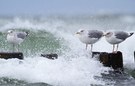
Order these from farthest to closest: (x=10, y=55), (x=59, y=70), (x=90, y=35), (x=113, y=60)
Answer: (x=90, y=35)
(x=113, y=60)
(x=10, y=55)
(x=59, y=70)

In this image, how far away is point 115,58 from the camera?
10586 millimetres

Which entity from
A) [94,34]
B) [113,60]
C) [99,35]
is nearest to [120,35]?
[99,35]

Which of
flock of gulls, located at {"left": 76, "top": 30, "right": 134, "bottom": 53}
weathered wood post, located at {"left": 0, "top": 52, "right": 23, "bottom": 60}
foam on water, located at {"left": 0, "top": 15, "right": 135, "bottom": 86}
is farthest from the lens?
flock of gulls, located at {"left": 76, "top": 30, "right": 134, "bottom": 53}

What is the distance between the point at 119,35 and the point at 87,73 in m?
1.91

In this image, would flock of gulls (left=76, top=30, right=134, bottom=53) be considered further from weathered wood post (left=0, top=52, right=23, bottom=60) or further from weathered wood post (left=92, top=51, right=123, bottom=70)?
weathered wood post (left=0, top=52, right=23, bottom=60)

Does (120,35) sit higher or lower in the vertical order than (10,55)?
higher

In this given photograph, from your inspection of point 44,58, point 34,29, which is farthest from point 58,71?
point 34,29

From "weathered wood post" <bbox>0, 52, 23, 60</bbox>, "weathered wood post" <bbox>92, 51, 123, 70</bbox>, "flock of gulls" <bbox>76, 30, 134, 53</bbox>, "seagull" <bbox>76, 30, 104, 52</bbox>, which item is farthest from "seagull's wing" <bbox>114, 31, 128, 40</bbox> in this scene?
"weathered wood post" <bbox>0, 52, 23, 60</bbox>

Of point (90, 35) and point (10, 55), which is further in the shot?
point (90, 35)

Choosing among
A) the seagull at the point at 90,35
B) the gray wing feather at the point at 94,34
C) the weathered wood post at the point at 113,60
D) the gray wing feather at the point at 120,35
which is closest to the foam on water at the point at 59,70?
the weathered wood post at the point at 113,60

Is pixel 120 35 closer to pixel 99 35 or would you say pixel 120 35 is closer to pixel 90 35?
pixel 99 35

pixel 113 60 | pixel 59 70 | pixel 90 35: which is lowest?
pixel 59 70

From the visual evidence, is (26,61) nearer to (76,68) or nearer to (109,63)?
(76,68)

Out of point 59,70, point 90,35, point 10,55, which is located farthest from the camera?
point 90,35
